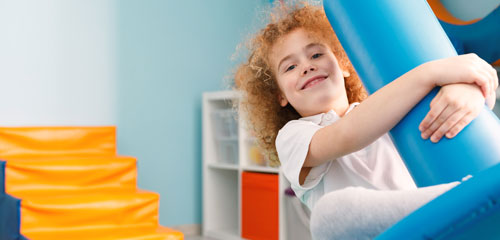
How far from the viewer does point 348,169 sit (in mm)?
721

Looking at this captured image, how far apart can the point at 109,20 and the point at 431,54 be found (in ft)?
9.28

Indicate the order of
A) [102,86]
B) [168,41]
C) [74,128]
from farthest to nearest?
[168,41] → [102,86] → [74,128]

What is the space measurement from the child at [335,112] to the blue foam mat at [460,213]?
46 millimetres

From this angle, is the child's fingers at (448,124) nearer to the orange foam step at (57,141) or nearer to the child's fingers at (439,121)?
the child's fingers at (439,121)

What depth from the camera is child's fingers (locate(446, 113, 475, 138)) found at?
1.53ft

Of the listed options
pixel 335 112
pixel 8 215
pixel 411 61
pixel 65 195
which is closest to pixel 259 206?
pixel 65 195

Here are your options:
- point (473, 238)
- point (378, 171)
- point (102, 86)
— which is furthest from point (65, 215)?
point (473, 238)

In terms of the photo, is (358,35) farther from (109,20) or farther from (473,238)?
(109,20)

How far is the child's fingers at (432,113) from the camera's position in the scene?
0.47 m

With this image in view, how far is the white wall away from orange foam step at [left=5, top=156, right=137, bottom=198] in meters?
0.57

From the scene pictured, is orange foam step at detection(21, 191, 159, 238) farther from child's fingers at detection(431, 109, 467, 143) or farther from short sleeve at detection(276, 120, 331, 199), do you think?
child's fingers at detection(431, 109, 467, 143)

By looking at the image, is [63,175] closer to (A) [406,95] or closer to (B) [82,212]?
→ (B) [82,212]

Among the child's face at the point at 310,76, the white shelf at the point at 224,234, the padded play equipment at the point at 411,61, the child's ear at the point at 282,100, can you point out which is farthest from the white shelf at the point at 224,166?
the padded play equipment at the point at 411,61

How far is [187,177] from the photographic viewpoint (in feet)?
11.1
